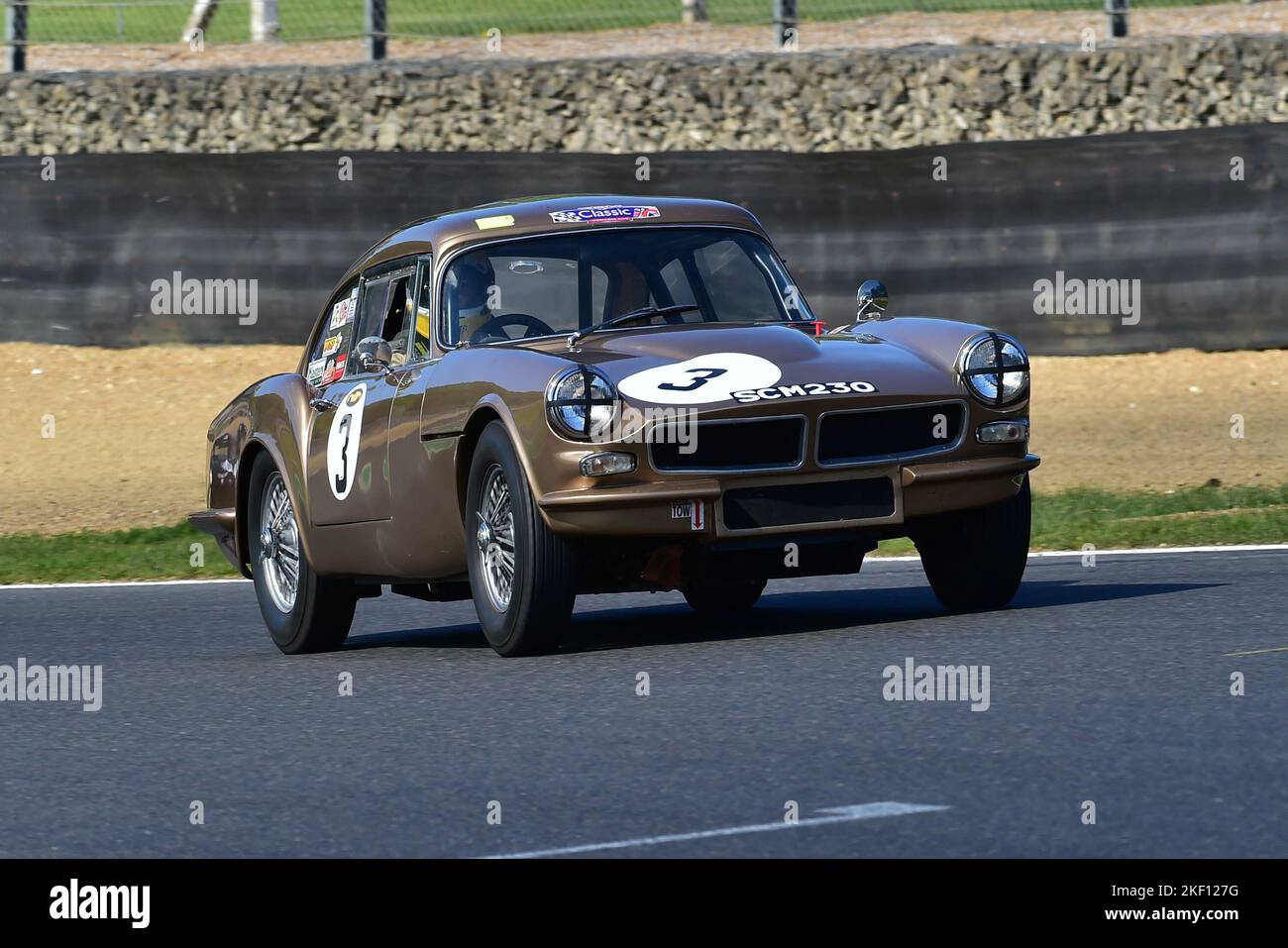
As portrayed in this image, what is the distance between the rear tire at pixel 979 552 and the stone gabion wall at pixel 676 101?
39.0 ft

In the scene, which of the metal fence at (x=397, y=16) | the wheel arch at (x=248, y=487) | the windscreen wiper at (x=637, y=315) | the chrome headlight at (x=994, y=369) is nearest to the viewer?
the chrome headlight at (x=994, y=369)

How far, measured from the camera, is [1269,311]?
16688 mm

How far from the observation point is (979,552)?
8438mm

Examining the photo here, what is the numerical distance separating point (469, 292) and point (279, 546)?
1621 mm

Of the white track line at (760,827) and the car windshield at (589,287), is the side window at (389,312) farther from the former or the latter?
the white track line at (760,827)

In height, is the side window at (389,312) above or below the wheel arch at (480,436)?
above

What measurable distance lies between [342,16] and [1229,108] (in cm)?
865

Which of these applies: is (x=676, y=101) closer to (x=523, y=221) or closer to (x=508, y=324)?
(x=523, y=221)

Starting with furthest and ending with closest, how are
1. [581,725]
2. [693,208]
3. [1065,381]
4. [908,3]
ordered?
[908,3] → [1065,381] → [693,208] → [581,725]

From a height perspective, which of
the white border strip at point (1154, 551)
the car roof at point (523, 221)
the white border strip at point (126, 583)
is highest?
the car roof at point (523, 221)

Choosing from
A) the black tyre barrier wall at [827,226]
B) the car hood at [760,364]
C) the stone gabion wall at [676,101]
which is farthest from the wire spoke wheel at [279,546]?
the stone gabion wall at [676,101]

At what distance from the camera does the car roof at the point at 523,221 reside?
8852 millimetres
